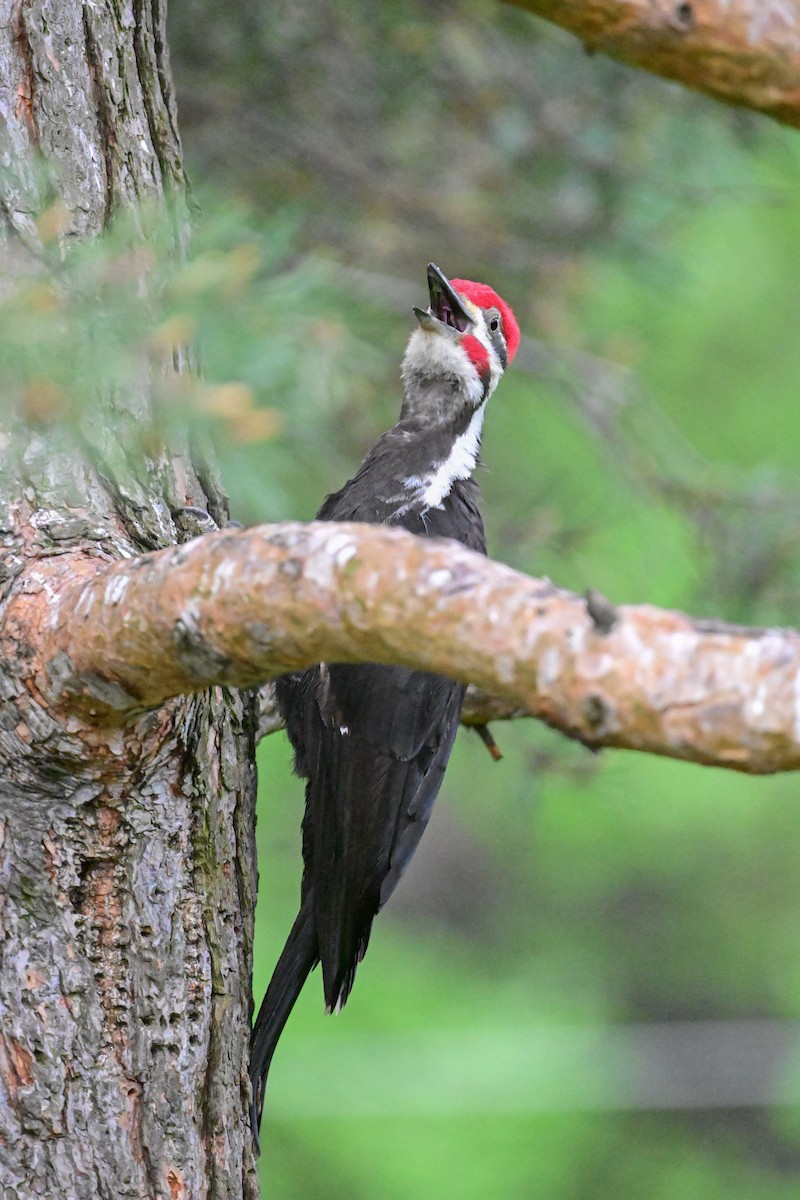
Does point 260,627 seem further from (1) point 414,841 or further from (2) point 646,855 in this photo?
(2) point 646,855

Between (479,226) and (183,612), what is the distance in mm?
2205

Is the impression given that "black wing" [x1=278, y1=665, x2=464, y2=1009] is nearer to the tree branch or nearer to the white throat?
the white throat

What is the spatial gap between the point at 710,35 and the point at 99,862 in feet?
3.74

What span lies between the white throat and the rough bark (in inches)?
37.4

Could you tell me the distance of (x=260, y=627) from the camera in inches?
46.0

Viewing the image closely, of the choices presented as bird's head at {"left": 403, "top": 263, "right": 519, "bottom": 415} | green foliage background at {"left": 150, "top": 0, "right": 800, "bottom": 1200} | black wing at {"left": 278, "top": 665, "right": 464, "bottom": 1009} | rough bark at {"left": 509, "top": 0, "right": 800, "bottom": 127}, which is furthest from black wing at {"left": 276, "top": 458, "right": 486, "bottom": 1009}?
rough bark at {"left": 509, "top": 0, "right": 800, "bottom": 127}

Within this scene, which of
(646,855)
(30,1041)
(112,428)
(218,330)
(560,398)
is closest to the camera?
(218,330)

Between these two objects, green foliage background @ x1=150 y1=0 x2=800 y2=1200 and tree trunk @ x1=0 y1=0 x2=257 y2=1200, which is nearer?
tree trunk @ x1=0 y1=0 x2=257 y2=1200

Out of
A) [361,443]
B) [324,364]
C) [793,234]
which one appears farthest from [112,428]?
[793,234]

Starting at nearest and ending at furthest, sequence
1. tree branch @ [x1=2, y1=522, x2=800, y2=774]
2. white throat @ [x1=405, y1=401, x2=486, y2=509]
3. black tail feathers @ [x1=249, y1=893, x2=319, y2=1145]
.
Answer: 1. tree branch @ [x1=2, y1=522, x2=800, y2=774]
2. black tail feathers @ [x1=249, y1=893, x2=319, y2=1145]
3. white throat @ [x1=405, y1=401, x2=486, y2=509]

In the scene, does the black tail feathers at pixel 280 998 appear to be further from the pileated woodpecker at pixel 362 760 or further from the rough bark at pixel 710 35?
the rough bark at pixel 710 35

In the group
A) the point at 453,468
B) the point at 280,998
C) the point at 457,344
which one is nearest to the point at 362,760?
the point at 280,998

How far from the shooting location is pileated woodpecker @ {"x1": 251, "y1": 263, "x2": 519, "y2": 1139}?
79.9 inches

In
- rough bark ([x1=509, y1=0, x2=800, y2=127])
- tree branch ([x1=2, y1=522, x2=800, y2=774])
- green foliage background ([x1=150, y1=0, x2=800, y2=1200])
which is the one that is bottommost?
green foliage background ([x1=150, y1=0, x2=800, y2=1200])
